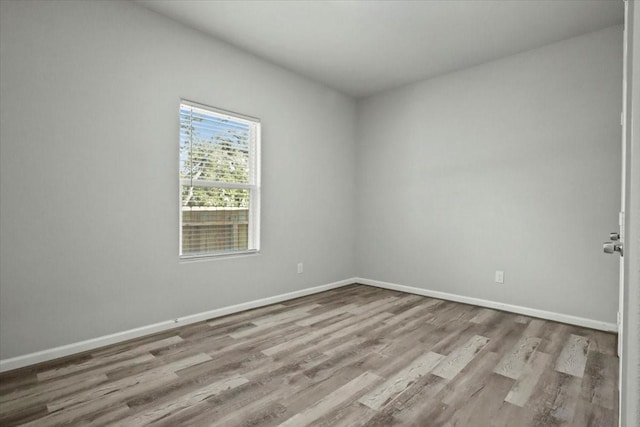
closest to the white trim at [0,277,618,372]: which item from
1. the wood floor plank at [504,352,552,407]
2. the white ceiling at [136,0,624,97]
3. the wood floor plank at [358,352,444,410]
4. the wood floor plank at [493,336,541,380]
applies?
the wood floor plank at [493,336,541,380]

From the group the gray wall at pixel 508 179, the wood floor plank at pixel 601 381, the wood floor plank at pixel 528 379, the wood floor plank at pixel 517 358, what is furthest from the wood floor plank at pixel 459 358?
the gray wall at pixel 508 179

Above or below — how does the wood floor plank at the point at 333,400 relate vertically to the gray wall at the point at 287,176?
below

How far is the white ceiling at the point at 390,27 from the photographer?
9.06 ft

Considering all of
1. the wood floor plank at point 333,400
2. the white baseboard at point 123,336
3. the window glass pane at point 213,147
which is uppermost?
the window glass pane at point 213,147

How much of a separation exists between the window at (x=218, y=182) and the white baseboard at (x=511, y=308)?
6.52ft

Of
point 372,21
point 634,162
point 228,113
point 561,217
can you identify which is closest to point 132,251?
point 228,113

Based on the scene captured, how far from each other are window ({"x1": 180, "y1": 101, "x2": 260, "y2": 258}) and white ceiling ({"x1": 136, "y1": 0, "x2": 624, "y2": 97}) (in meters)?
0.77

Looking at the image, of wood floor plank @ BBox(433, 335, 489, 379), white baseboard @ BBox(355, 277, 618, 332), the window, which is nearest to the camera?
wood floor plank @ BBox(433, 335, 489, 379)

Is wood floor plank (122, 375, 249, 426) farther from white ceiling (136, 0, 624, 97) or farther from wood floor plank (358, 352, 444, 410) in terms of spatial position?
white ceiling (136, 0, 624, 97)

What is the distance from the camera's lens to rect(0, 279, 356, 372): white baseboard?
7.38 feet

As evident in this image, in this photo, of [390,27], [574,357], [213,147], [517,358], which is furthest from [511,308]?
[213,147]

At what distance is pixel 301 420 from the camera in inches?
66.2

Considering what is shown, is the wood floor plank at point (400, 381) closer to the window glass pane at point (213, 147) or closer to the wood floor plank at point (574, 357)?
the wood floor plank at point (574, 357)

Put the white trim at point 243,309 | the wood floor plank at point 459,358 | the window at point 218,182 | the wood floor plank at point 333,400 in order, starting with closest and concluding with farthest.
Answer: the wood floor plank at point 333,400 < the wood floor plank at point 459,358 < the white trim at point 243,309 < the window at point 218,182
